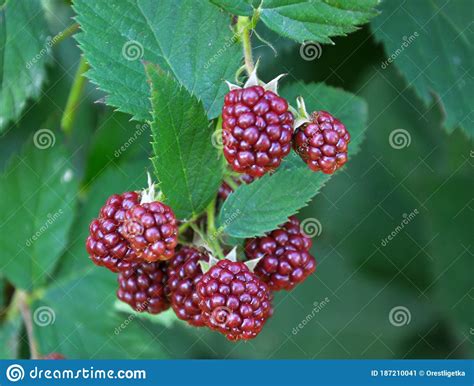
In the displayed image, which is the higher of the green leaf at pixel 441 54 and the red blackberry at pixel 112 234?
the green leaf at pixel 441 54

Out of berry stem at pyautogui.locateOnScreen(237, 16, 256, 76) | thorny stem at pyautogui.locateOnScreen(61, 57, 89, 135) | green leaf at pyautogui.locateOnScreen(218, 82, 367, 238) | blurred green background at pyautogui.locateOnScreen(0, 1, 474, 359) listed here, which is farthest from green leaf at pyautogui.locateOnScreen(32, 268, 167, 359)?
berry stem at pyautogui.locateOnScreen(237, 16, 256, 76)

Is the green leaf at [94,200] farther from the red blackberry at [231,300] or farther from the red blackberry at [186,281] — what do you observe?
the red blackberry at [231,300]

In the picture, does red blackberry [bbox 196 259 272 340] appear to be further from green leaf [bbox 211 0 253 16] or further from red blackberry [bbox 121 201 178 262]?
green leaf [bbox 211 0 253 16]

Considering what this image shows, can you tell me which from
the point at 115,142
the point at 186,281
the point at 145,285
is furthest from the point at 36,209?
the point at 186,281

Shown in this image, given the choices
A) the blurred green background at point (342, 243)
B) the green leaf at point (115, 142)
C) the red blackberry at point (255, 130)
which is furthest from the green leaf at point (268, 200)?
the green leaf at point (115, 142)

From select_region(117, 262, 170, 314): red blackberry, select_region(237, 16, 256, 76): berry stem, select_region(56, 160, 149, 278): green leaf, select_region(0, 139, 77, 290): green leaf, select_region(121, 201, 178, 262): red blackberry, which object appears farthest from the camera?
select_region(0, 139, 77, 290): green leaf
